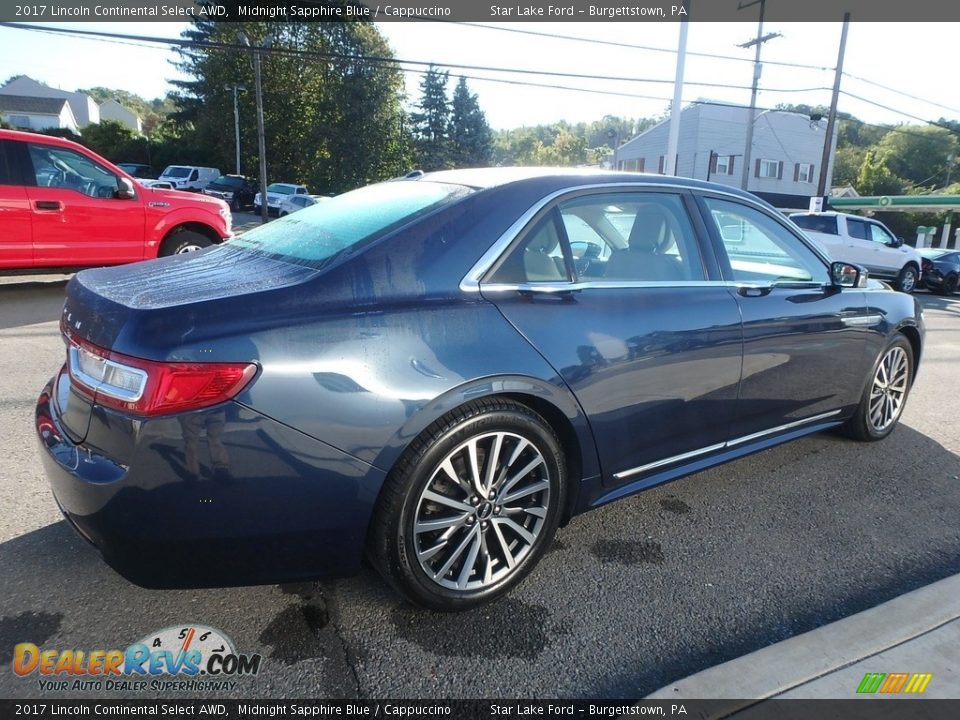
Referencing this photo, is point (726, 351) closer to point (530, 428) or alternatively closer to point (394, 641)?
point (530, 428)

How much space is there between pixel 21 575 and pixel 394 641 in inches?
58.9

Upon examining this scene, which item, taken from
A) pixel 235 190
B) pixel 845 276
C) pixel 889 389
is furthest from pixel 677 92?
pixel 235 190

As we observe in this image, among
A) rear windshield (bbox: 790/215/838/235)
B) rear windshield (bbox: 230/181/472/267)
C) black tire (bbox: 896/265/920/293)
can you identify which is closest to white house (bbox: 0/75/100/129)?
rear windshield (bbox: 790/215/838/235)

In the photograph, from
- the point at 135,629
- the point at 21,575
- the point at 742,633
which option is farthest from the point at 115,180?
the point at 742,633

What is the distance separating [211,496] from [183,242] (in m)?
7.29

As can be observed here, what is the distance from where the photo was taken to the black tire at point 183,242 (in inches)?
324

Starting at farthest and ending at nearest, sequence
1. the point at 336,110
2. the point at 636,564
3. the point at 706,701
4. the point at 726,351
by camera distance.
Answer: the point at 336,110 → the point at 726,351 → the point at 636,564 → the point at 706,701

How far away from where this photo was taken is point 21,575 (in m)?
2.54

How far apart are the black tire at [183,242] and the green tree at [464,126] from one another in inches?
1840

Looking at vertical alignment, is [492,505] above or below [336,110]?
below

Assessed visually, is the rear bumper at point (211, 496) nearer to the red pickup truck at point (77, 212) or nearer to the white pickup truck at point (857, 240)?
the red pickup truck at point (77, 212)

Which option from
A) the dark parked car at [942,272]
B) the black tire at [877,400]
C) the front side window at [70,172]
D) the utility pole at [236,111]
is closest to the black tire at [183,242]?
the front side window at [70,172]

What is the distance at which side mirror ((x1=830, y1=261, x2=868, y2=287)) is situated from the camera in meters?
3.79

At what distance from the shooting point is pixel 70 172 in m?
7.54
